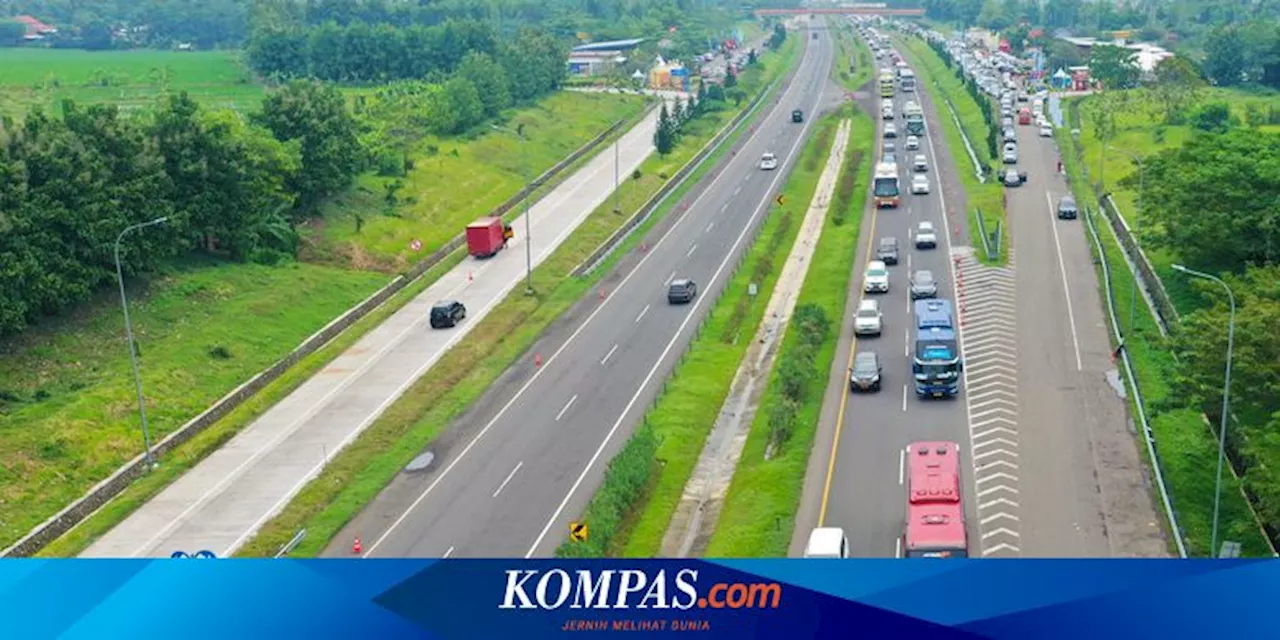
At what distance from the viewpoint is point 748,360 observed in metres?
68.8

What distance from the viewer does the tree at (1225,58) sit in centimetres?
16738

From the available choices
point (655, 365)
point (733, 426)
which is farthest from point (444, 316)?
point (733, 426)

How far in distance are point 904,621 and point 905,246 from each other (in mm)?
72396

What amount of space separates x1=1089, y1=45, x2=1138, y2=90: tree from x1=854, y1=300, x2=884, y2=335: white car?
107979 mm

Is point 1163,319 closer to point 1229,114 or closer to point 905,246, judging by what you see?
point 905,246

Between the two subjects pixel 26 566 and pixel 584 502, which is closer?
pixel 26 566

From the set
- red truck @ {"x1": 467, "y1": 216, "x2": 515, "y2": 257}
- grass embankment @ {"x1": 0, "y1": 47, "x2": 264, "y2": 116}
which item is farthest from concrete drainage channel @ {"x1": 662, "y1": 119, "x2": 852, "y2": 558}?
grass embankment @ {"x1": 0, "y1": 47, "x2": 264, "y2": 116}

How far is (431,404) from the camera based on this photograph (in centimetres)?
6350

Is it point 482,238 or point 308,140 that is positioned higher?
point 308,140

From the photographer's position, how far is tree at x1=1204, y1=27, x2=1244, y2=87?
167375mm

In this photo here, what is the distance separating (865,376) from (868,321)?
9040 mm

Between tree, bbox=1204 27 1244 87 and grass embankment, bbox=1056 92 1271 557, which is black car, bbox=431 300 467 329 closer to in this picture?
grass embankment, bbox=1056 92 1271 557

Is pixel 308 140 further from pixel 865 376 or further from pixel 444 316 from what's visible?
pixel 865 376

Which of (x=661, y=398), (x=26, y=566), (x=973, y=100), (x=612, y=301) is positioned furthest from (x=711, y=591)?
(x=973, y=100)
